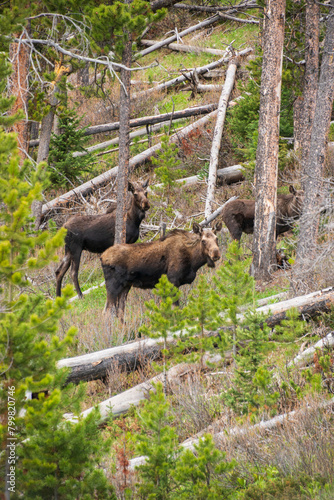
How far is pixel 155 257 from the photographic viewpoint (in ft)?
33.8

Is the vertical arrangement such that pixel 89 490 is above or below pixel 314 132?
below

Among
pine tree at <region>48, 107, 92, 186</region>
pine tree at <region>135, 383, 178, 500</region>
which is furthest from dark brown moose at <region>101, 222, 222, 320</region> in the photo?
pine tree at <region>48, 107, 92, 186</region>

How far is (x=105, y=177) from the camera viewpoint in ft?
57.4

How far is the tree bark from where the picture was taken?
48.9 feet

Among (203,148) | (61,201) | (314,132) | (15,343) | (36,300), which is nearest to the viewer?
(15,343)

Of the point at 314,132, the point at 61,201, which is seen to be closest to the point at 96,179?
the point at 61,201

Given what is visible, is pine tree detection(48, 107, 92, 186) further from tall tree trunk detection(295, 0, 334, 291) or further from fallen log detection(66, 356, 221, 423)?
fallen log detection(66, 356, 221, 423)

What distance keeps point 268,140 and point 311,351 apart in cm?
Result: 555

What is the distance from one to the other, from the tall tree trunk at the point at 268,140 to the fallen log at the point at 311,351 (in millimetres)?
4254

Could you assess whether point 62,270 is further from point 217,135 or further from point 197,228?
point 217,135

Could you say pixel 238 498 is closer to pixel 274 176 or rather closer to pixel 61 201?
pixel 274 176

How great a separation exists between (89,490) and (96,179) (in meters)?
14.2

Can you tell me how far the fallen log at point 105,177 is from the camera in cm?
1644

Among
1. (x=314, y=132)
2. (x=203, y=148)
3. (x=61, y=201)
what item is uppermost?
(x=314, y=132)
